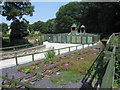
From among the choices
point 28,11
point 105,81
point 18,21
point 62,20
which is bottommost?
point 105,81

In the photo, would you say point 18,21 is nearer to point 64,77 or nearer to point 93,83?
point 64,77

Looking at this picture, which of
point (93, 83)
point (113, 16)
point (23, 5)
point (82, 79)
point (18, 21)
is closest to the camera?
point (93, 83)

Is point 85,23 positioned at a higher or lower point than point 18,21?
higher

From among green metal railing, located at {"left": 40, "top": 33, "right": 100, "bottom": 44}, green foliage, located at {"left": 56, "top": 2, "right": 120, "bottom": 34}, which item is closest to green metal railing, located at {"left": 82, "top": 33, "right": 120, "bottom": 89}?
green metal railing, located at {"left": 40, "top": 33, "right": 100, "bottom": 44}

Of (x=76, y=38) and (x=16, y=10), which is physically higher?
(x=16, y=10)

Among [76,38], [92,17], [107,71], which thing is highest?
[92,17]

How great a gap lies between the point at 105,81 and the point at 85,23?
44.2 meters

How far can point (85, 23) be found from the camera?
43812 mm

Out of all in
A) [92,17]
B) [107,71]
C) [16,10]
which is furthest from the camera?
[92,17]

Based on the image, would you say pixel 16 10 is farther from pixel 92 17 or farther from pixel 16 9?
pixel 92 17

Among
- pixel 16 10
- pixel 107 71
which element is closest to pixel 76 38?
pixel 16 10

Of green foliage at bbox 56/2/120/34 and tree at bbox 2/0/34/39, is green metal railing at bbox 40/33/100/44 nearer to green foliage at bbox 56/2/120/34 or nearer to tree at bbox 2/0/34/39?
tree at bbox 2/0/34/39

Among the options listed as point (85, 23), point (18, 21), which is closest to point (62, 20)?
point (85, 23)

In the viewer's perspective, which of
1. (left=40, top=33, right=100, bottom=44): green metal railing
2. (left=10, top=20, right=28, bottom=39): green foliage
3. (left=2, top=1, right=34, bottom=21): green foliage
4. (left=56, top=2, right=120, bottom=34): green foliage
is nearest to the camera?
(left=2, top=1, right=34, bottom=21): green foliage
